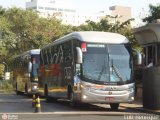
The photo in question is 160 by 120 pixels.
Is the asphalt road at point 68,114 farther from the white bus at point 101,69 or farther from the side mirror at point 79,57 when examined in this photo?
the side mirror at point 79,57

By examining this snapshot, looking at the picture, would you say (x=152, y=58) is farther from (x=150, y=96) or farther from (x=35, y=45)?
(x=35, y=45)

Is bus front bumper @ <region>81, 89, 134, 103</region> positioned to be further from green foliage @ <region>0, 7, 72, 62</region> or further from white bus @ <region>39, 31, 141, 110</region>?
green foliage @ <region>0, 7, 72, 62</region>

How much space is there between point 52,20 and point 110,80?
54.6 metres

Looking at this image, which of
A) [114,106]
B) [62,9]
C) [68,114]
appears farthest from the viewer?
[62,9]

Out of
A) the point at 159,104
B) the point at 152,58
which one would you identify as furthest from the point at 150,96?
the point at 152,58

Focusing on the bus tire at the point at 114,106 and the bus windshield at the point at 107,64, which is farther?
the bus tire at the point at 114,106

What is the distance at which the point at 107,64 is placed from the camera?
2230cm

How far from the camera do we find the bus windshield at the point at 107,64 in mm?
22219

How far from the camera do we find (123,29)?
46.0 meters

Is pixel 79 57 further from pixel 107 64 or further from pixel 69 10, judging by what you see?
Result: pixel 69 10

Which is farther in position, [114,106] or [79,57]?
[114,106]

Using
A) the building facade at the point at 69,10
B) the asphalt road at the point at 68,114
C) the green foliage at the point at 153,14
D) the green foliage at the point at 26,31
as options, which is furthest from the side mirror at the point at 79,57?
the building facade at the point at 69,10

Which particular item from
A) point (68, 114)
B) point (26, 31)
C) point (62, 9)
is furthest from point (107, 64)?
point (62, 9)

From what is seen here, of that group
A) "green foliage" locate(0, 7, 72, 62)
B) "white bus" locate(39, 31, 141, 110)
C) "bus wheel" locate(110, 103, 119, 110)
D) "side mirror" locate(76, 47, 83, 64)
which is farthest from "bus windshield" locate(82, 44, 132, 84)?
"green foliage" locate(0, 7, 72, 62)
